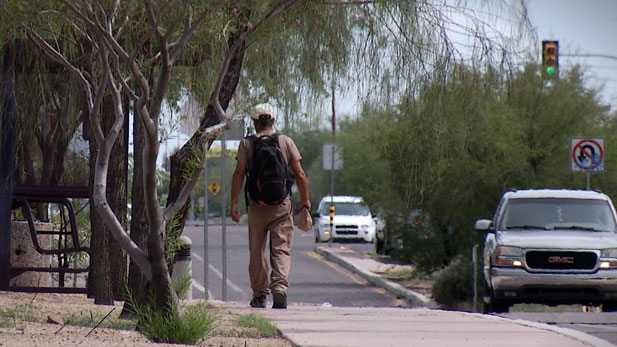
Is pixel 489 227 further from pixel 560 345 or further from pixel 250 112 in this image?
pixel 560 345

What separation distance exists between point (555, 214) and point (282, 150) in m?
6.36

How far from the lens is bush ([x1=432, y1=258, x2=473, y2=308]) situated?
21812 millimetres

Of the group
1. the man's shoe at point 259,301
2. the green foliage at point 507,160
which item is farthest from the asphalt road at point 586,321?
the green foliage at point 507,160

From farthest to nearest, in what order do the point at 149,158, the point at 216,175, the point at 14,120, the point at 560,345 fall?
the point at 216,175 < the point at 14,120 < the point at 560,345 < the point at 149,158

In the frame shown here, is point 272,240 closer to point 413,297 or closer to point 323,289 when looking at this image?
point 413,297

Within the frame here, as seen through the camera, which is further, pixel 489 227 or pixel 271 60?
pixel 489 227

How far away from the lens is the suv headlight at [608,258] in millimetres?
14844

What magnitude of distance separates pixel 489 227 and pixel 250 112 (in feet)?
20.2

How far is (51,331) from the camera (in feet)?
27.6

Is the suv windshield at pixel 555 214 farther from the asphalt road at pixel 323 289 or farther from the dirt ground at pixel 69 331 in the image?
the dirt ground at pixel 69 331

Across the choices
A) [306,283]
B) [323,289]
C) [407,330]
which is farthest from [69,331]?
[306,283]

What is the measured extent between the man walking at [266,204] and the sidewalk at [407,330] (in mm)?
307

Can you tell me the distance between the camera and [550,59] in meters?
23.9

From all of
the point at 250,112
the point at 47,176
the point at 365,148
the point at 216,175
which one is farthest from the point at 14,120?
the point at 216,175
